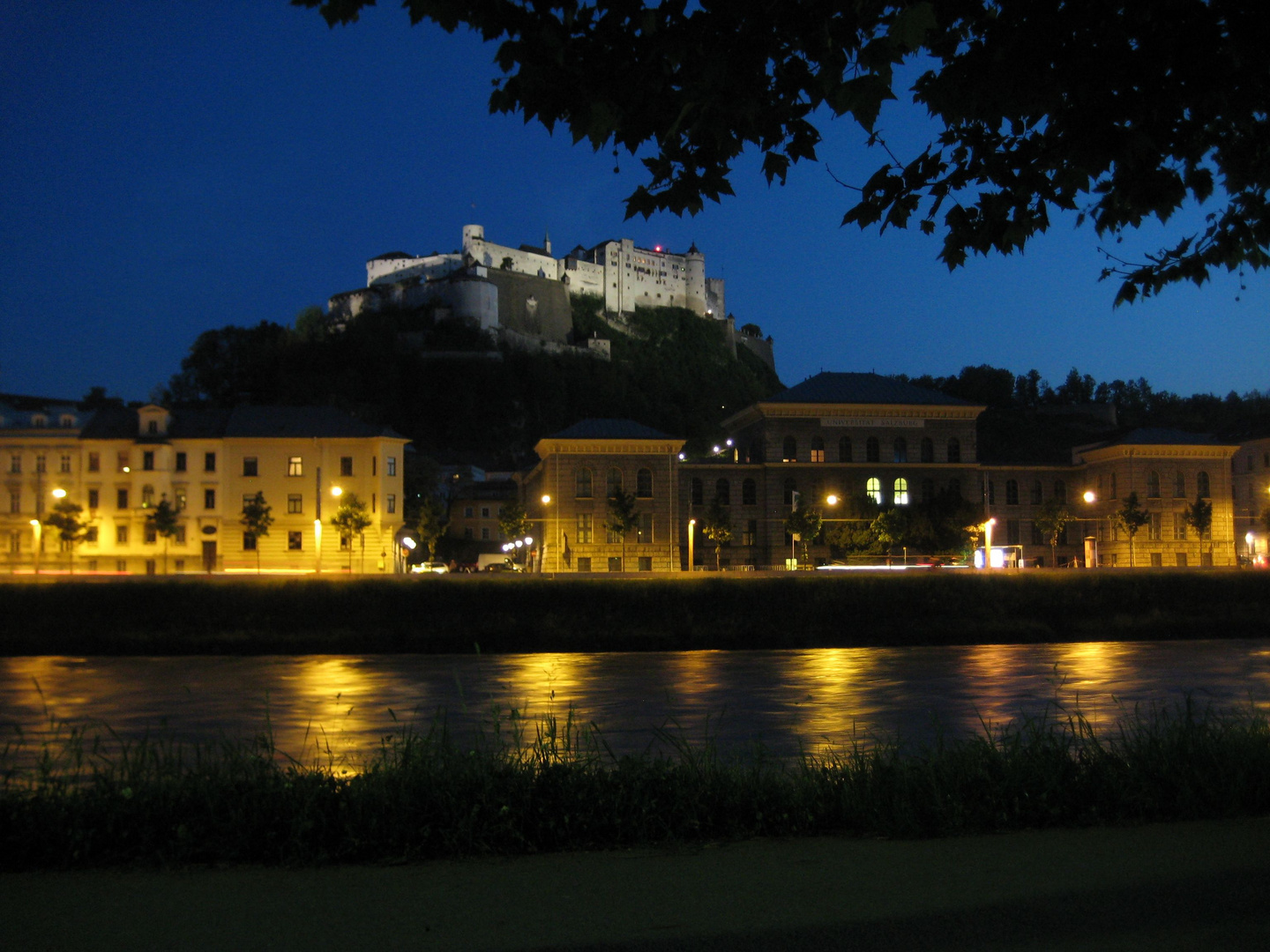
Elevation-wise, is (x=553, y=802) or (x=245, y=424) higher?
(x=245, y=424)

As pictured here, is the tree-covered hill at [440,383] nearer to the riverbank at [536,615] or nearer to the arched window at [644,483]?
the arched window at [644,483]

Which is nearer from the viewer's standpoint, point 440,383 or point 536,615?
point 536,615

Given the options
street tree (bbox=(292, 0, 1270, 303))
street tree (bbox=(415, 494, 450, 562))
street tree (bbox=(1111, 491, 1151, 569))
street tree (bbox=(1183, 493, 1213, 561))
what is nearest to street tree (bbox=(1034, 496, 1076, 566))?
street tree (bbox=(1111, 491, 1151, 569))

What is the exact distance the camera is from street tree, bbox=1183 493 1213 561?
68.2 m

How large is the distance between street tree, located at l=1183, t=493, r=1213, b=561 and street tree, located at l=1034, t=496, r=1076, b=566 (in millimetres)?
6731

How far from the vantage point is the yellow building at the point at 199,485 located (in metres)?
61.3

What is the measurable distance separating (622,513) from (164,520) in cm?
2456

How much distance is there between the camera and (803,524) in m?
64.1

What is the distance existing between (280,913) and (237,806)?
4.77ft

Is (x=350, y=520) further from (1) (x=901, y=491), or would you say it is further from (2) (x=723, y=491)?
(1) (x=901, y=491)

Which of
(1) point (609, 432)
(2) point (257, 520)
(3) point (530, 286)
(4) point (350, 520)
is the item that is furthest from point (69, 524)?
(3) point (530, 286)

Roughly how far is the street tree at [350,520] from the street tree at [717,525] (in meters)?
19.4

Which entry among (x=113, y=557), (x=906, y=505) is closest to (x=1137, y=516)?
(x=906, y=505)

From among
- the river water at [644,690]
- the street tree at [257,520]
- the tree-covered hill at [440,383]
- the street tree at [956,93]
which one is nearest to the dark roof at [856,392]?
the street tree at [257,520]
